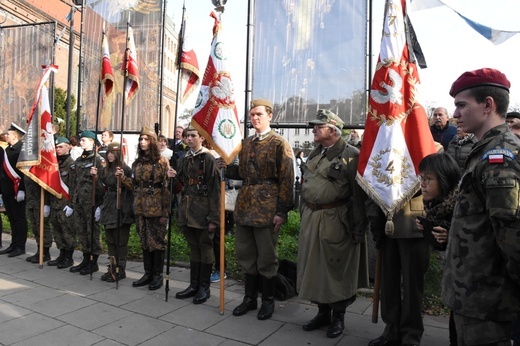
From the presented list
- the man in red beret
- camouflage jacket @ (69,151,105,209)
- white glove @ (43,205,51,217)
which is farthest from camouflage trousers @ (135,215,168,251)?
the man in red beret

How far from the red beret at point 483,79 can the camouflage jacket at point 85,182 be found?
16.8 ft

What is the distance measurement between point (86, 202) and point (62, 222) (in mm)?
736

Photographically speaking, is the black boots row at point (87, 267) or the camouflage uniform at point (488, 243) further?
the black boots row at point (87, 267)

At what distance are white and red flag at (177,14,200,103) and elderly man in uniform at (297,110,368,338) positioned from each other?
235 cm

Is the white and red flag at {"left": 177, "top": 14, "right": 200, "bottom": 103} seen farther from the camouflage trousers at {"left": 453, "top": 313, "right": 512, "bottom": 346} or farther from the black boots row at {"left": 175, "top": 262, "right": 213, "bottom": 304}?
the camouflage trousers at {"left": 453, "top": 313, "right": 512, "bottom": 346}

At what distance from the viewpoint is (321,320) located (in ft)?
13.0

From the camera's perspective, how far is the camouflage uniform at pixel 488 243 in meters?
1.80

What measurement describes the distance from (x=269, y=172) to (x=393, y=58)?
5.37 feet

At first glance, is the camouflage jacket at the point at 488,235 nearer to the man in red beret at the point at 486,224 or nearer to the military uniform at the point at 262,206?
the man in red beret at the point at 486,224

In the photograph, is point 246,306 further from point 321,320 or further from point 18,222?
point 18,222

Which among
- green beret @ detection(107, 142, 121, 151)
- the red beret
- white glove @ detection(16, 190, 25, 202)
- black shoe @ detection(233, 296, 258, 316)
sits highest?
the red beret

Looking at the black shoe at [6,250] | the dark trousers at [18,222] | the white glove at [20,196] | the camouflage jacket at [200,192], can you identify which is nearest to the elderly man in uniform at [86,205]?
the white glove at [20,196]

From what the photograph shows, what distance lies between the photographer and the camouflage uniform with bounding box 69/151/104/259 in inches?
237

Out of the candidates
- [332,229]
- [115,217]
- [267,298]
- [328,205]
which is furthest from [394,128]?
[115,217]
